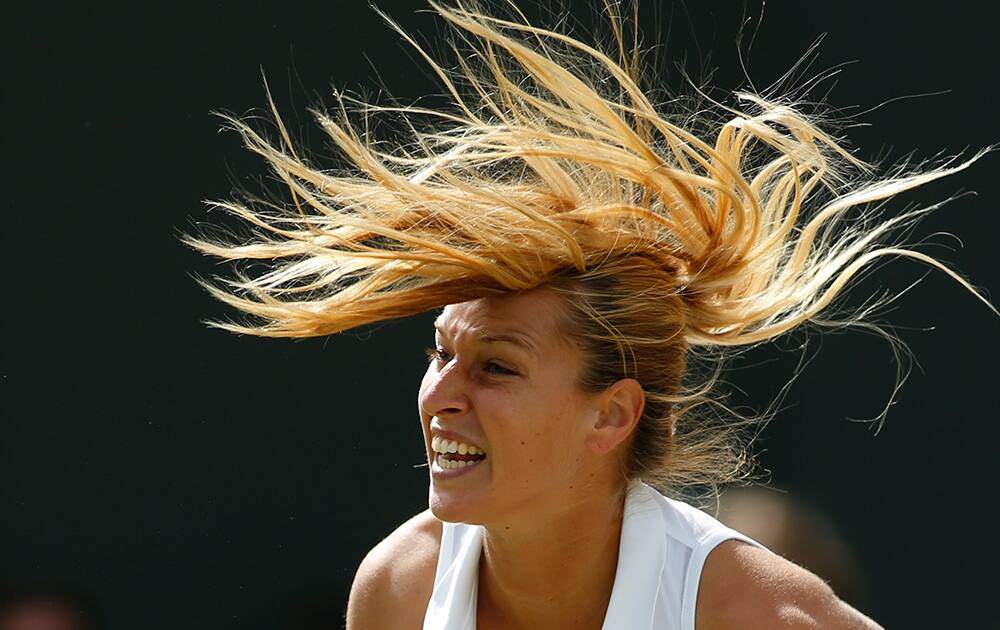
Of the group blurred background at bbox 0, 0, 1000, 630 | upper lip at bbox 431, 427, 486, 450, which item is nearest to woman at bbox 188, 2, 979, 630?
upper lip at bbox 431, 427, 486, 450

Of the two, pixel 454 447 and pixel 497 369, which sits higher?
pixel 497 369

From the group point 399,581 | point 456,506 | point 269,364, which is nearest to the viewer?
point 456,506

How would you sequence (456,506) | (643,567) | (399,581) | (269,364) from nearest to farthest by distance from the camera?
(456,506), (643,567), (399,581), (269,364)

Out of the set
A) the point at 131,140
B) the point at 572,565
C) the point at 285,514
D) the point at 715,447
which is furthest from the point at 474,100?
the point at 572,565

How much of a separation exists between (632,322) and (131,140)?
146 cm

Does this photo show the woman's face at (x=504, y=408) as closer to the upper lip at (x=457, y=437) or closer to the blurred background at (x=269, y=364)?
the upper lip at (x=457, y=437)

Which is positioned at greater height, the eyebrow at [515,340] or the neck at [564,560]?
the eyebrow at [515,340]

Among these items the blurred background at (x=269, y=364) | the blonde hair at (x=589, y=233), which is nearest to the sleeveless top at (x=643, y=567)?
the blonde hair at (x=589, y=233)

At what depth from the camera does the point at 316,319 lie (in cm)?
258

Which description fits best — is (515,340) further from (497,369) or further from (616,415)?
(616,415)

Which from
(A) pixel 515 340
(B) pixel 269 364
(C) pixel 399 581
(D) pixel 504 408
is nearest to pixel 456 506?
(D) pixel 504 408

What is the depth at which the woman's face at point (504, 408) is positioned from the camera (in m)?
2.33

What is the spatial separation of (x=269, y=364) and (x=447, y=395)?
1337 mm

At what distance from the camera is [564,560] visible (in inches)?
99.4
